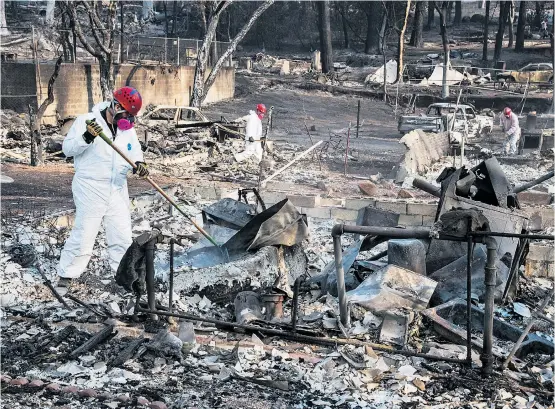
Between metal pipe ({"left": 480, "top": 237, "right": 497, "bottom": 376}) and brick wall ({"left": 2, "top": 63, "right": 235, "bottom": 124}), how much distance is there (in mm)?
16628

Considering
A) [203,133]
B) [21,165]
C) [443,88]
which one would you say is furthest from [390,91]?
[21,165]

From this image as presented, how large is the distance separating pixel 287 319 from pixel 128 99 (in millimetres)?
2382

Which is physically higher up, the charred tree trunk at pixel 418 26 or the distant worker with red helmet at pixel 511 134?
the charred tree trunk at pixel 418 26

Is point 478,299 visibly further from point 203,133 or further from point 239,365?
point 203,133

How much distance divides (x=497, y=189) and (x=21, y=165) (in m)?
9.70

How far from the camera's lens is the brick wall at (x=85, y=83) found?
64.6ft

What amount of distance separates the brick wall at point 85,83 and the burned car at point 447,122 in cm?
789

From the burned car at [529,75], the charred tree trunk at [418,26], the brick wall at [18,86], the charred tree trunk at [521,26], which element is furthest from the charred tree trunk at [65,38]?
the charred tree trunk at [521,26]

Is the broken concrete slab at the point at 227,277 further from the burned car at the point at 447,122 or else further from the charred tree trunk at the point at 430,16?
the charred tree trunk at the point at 430,16

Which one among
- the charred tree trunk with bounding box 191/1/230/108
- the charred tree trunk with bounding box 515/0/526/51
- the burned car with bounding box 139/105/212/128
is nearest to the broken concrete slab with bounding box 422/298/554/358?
the burned car with bounding box 139/105/212/128

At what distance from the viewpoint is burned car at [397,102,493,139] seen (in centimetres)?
2130

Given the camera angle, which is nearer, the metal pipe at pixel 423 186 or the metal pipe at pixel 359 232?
the metal pipe at pixel 359 232

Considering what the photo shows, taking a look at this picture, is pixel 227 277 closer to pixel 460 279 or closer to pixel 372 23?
pixel 460 279

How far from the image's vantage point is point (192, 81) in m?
26.9
